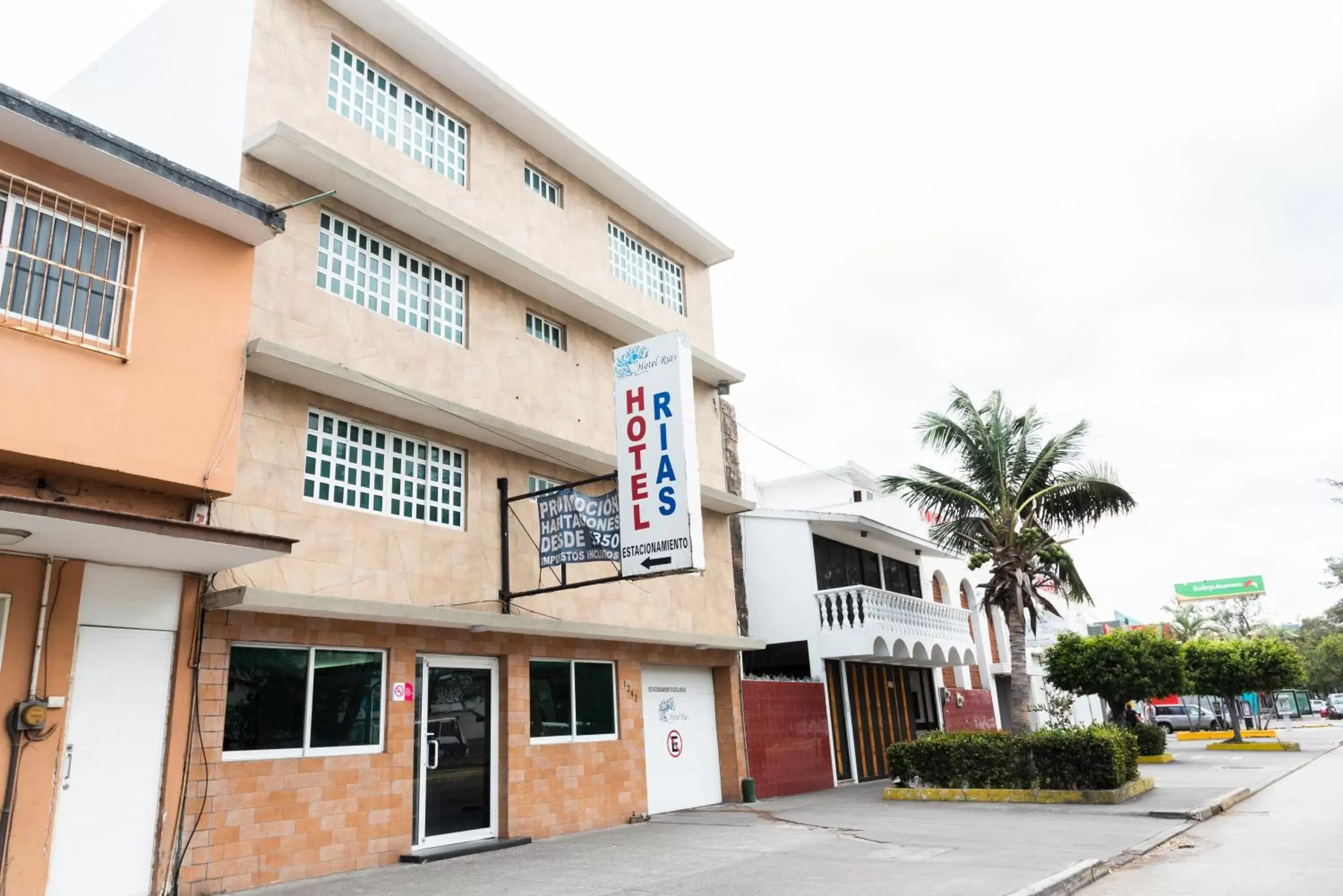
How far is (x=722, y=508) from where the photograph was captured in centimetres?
1811

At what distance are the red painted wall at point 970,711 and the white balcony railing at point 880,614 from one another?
3.57 meters

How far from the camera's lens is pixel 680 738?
52.6ft

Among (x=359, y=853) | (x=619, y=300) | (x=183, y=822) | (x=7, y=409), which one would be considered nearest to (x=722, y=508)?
(x=619, y=300)

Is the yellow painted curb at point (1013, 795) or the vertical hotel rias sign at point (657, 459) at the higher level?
the vertical hotel rias sign at point (657, 459)

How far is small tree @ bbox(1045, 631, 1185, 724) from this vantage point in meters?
25.8

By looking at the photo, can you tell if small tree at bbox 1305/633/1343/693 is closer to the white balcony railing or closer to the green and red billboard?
the green and red billboard

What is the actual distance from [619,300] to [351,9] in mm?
6387

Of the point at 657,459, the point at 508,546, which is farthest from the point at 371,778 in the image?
the point at 657,459

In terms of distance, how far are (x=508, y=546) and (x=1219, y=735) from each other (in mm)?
41382

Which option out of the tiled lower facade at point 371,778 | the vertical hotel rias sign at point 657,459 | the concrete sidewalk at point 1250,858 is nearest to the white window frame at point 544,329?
the vertical hotel rias sign at point 657,459

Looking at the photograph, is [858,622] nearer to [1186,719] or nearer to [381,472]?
[381,472]

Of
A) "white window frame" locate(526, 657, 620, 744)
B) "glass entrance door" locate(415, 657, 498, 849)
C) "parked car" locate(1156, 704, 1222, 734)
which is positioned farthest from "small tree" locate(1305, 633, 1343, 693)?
"glass entrance door" locate(415, 657, 498, 849)

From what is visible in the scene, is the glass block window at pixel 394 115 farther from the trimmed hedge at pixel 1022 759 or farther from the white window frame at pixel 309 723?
the trimmed hedge at pixel 1022 759

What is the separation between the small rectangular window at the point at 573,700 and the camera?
1323cm
